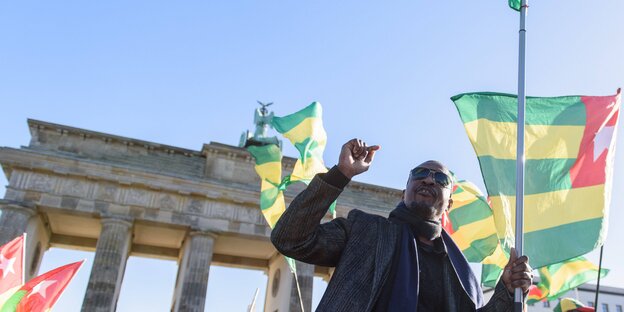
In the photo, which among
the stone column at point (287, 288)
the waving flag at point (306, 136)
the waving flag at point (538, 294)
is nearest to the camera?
the waving flag at point (538, 294)

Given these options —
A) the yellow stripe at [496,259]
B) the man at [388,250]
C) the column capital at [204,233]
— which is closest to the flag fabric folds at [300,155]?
the yellow stripe at [496,259]

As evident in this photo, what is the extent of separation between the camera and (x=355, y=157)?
8.78 feet

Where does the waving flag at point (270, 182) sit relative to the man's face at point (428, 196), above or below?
above

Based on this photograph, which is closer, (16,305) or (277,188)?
(16,305)

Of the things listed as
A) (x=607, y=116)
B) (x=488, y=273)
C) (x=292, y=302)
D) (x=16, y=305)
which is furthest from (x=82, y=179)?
(x=607, y=116)

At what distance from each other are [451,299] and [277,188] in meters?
8.83

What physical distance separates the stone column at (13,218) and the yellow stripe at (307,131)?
14097mm

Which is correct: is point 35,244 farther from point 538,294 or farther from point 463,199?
point 538,294

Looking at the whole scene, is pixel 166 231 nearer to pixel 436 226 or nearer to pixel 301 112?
pixel 301 112

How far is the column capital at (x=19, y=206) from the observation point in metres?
20.9

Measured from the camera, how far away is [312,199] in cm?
259

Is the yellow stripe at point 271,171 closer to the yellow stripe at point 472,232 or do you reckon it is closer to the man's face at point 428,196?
the yellow stripe at point 472,232

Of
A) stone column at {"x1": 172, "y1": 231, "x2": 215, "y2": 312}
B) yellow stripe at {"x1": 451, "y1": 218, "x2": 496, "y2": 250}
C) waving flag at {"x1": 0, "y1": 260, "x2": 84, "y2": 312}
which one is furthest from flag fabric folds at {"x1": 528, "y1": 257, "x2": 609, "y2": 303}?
stone column at {"x1": 172, "y1": 231, "x2": 215, "y2": 312}

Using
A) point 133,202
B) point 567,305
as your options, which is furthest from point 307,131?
point 133,202
